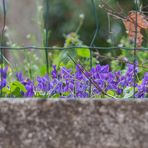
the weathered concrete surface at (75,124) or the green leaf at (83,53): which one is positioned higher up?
the green leaf at (83,53)

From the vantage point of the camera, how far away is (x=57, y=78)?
11.5ft

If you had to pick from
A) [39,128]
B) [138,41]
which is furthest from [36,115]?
[138,41]

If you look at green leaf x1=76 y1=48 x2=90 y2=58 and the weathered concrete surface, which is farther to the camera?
green leaf x1=76 y1=48 x2=90 y2=58

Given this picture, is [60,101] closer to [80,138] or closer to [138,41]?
[80,138]

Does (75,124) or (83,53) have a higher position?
(83,53)

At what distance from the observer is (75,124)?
8.30ft

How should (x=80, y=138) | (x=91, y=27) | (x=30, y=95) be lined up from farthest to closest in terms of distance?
(x=91, y=27) → (x=30, y=95) → (x=80, y=138)

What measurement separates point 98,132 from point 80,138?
8 centimetres

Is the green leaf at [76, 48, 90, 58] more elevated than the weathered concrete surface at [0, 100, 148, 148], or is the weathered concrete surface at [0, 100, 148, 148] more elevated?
the green leaf at [76, 48, 90, 58]

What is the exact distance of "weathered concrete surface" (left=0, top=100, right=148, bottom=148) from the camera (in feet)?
8.25

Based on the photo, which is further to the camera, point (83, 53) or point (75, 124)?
point (83, 53)

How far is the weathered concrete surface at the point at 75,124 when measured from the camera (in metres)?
2.52

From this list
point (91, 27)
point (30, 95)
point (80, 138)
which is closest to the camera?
point (80, 138)

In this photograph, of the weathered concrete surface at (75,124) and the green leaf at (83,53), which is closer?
the weathered concrete surface at (75,124)
